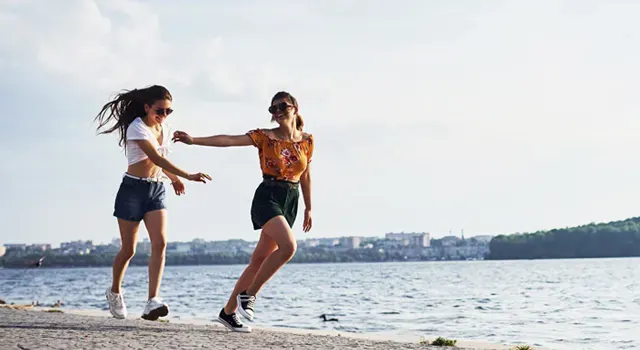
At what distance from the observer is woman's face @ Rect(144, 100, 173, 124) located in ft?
27.3

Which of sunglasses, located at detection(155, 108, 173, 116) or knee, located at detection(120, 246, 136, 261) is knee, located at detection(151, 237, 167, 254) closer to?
knee, located at detection(120, 246, 136, 261)

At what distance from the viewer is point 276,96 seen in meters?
8.25

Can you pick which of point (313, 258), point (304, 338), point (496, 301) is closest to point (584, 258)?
point (313, 258)

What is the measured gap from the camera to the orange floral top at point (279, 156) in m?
8.00

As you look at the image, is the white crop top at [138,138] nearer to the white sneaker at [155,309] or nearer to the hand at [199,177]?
the hand at [199,177]

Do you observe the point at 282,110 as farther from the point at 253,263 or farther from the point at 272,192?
the point at 253,263

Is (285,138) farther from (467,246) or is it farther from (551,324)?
(467,246)

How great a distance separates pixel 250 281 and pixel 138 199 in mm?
1243

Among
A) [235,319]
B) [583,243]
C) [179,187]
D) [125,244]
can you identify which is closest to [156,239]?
[125,244]

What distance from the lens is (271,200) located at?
7.93 m

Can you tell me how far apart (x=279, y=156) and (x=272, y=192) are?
32cm

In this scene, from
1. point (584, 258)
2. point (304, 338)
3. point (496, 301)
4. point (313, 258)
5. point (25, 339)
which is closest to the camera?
point (25, 339)

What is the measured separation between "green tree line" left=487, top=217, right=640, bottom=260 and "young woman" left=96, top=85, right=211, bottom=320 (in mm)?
124520

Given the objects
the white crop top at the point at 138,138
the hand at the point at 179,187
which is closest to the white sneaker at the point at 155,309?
the hand at the point at 179,187
